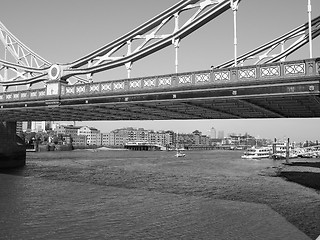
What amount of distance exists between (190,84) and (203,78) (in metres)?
1.07

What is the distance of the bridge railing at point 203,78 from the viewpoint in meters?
18.8

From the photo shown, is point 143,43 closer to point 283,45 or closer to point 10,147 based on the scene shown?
point 283,45

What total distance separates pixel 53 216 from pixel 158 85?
38.5ft

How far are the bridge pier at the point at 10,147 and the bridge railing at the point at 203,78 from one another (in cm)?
1933

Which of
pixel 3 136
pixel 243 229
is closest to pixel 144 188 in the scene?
pixel 243 229

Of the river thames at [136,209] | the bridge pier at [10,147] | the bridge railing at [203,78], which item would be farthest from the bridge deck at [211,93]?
the bridge pier at [10,147]

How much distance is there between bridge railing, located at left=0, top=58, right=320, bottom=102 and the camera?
18.8 m

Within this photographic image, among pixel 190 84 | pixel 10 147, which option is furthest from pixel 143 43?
pixel 10 147

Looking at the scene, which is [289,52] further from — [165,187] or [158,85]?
[165,187]

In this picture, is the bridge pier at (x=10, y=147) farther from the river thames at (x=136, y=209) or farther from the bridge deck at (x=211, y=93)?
the river thames at (x=136, y=209)

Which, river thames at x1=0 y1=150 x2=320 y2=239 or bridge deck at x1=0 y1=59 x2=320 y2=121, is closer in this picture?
river thames at x1=0 y1=150 x2=320 y2=239

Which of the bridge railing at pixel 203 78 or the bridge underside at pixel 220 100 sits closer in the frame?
the bridge railing at pixel 203 78

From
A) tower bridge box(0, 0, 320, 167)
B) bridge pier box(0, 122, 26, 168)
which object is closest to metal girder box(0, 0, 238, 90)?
tower bridge box(0, 0, 320, 167)

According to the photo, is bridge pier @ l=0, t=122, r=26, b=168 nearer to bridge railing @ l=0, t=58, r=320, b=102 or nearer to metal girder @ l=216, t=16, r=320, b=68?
bridge railing @ l=0, t=58, r=320, b=102
